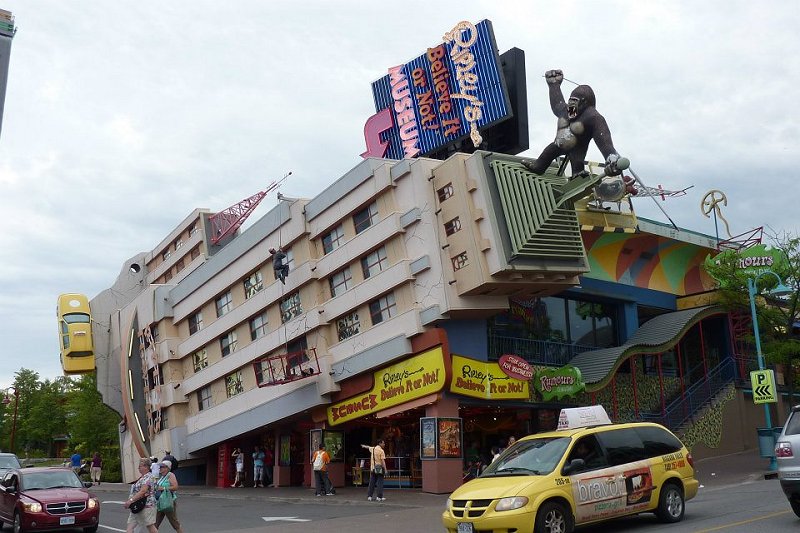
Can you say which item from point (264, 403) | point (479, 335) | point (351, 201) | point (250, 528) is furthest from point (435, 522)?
point (264, 403)

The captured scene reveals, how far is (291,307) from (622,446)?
20.2 metres

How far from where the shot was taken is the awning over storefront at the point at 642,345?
2834 cm

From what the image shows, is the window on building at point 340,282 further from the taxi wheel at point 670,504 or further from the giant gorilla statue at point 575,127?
the taxi wheel at point 670,504

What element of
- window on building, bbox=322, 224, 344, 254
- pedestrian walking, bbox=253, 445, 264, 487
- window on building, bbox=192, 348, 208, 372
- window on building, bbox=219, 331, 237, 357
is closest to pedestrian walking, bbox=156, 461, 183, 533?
window on building, bbox=322, 224, 344, 254

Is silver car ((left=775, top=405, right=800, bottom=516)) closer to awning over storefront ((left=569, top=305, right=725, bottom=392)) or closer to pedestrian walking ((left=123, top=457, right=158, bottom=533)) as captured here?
pedestrian walking ((left=123, top=457, right=158, bottom=533))

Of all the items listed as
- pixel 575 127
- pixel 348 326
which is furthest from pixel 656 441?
pixel 348 326

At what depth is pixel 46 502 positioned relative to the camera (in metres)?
18.1

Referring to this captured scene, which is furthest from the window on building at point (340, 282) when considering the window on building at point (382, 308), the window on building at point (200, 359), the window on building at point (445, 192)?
the window on building at point (200, 359)

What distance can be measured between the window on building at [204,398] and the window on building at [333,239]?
38.2 ft

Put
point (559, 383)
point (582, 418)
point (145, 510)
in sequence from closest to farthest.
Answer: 1. point (145, 510)
2. point (582, 418)
3. point (559, 383)

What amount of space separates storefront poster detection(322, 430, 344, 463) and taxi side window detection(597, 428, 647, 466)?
17.8 m

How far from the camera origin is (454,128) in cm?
3441

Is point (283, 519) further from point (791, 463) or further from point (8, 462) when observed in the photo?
point (791, 463)

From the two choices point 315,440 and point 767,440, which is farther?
point 315,440
